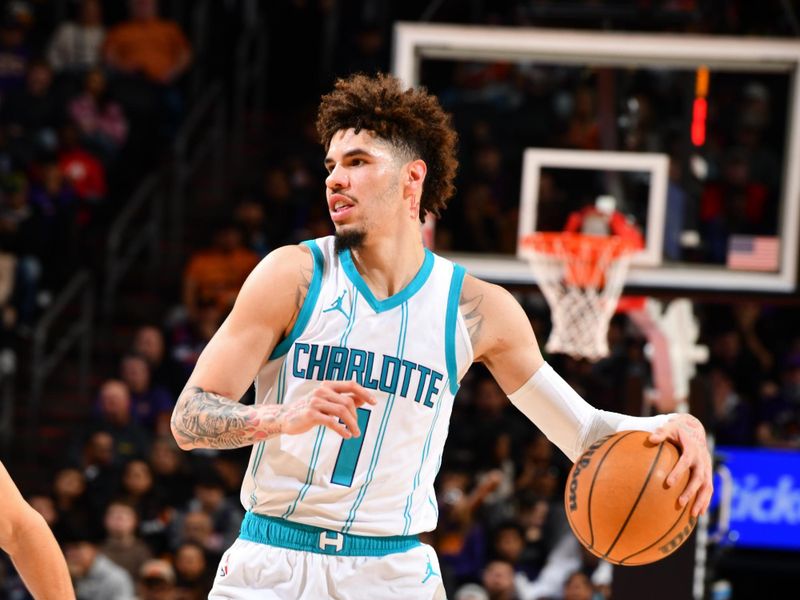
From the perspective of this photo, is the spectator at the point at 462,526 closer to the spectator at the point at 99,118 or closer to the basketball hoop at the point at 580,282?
the basketball hoop at the point at 580,282

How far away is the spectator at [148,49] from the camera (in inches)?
484

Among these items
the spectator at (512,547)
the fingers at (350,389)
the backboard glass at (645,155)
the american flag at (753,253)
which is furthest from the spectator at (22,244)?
the fingers at (350,389)

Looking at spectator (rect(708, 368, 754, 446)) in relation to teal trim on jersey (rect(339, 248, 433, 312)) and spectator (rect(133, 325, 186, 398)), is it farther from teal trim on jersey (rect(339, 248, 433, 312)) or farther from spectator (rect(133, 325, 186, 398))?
teal trim on jersey (rect(339, 248, 433, 312))

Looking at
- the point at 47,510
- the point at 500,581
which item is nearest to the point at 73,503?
the point at 47,510

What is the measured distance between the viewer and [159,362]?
10.5 meters

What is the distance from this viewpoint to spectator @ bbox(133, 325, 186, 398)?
10359 millimetres

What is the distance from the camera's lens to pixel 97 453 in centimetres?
965

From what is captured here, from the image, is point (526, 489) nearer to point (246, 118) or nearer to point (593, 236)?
point (593, 236)

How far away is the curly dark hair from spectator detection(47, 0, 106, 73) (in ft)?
29.6

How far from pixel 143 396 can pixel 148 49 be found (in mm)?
3537

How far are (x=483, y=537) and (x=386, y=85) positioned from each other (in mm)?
5716

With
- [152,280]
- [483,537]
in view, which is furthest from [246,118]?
[483,537]

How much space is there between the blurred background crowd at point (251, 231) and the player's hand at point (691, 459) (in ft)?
9.17

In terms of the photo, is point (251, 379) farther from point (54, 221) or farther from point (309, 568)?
point (54, 221)
